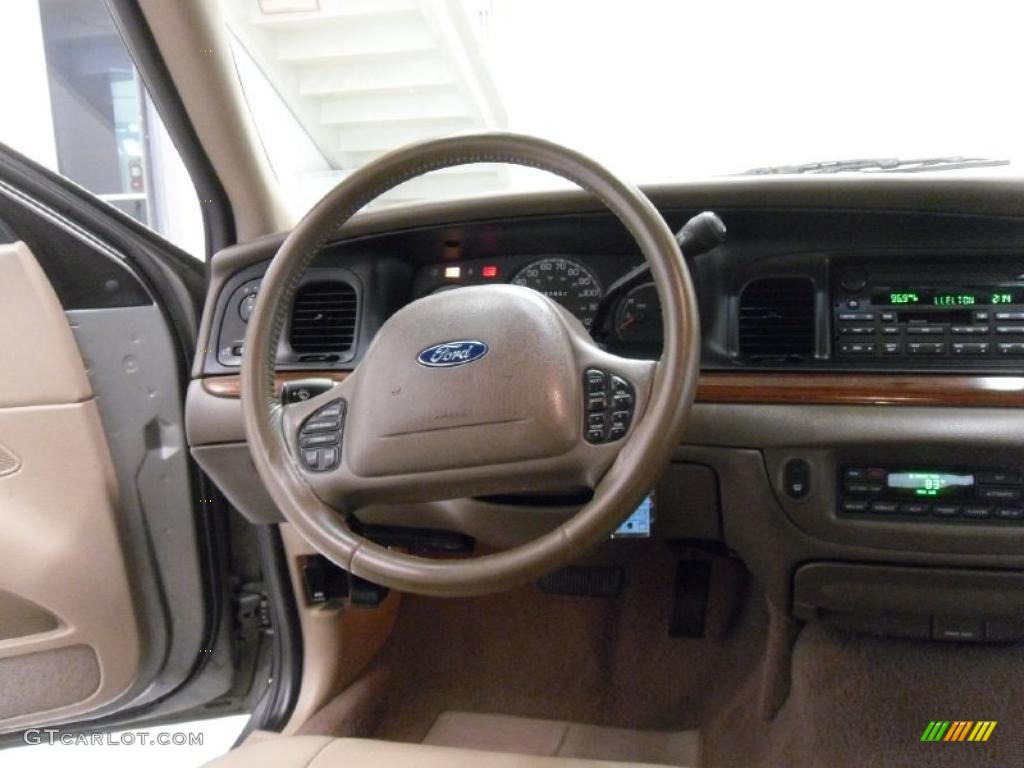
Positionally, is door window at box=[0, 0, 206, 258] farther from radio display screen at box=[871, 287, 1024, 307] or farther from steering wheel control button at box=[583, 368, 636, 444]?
radio display screen at box=[871, 287, 1024, 307]

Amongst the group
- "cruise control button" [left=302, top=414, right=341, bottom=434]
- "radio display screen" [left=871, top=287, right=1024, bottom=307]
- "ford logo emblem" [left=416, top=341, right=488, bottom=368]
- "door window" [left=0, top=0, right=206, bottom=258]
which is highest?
"door window" [left=0, top=0, right=206, bottom=258]

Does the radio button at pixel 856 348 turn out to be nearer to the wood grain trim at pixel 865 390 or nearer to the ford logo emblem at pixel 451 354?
the wood grain trim at pixel 865 390

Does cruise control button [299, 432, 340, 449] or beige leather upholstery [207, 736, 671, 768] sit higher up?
cruise control button [299, 432, 340, 449]

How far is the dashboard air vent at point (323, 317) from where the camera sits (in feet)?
3.91

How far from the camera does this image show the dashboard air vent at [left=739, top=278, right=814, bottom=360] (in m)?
1.03

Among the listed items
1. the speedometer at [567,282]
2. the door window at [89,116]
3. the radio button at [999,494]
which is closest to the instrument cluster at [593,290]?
the speedometer at [567,282]

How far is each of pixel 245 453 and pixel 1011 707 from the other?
1.26m

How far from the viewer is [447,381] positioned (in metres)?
0.78

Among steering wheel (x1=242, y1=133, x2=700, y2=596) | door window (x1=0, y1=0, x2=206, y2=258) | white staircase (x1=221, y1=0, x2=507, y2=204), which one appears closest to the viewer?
steering wheel (x1=242, y1=133, x2=700, y2=596)

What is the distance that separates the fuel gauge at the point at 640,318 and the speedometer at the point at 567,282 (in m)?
0.05

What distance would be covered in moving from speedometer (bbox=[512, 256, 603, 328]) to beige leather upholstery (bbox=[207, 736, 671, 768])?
2.03 ft

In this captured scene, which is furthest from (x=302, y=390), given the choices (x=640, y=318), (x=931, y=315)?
(x=931, y=315)

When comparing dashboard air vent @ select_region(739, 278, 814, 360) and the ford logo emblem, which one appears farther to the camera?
dashboard air vent @ select_region(739, 278, 814, 360)

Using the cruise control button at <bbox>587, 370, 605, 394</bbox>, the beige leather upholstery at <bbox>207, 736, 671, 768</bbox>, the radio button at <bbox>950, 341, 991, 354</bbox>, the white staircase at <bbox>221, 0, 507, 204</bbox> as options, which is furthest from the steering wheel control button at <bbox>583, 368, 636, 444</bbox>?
the white staircase at <bbox>221, 0, 507, 204</bbox>
